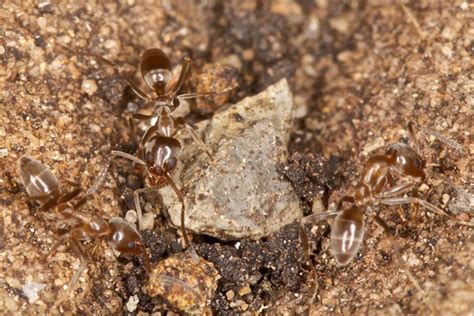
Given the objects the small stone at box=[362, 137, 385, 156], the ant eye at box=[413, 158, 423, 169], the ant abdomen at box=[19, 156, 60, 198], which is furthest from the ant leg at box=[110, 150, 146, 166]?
the ant eye at box=[413, 158, 423, 169]

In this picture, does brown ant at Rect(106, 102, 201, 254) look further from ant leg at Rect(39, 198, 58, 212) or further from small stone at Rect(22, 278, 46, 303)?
small stone at Rect(22, 278, 46, 303)

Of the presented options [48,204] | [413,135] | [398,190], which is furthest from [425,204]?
[48,204]

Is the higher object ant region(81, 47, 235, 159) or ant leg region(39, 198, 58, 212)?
ant region(81, 47, 235, 159)

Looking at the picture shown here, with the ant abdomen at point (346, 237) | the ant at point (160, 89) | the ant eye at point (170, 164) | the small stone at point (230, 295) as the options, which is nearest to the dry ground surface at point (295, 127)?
the small stone at point (230, 295)

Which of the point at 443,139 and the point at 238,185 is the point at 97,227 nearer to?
the point at 238,185

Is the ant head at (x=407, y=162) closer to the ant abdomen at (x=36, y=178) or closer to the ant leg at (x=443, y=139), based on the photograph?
the ant leg at (x=443, y=139)

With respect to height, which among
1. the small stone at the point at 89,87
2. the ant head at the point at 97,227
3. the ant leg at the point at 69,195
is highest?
the small stone at the point at 89,87

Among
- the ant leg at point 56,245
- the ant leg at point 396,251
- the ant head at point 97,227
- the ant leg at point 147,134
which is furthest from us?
the ant leg at point 147,134

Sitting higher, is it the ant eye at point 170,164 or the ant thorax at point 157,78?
the ant thorax at point 157,78
